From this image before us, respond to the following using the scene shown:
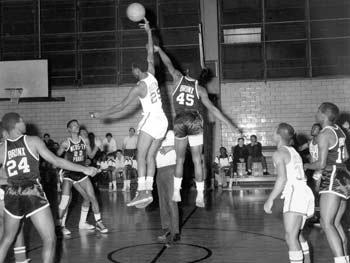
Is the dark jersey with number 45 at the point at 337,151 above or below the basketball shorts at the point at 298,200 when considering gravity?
above

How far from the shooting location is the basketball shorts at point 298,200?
18.9ft

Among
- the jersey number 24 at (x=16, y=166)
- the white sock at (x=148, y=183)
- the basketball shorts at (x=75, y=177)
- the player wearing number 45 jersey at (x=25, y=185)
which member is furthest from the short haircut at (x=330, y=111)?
the basketball shorts at (x=75, y=177)

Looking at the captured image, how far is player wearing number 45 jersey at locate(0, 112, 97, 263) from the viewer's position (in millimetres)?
5660

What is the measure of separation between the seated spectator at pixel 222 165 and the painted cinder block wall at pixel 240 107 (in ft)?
4.82

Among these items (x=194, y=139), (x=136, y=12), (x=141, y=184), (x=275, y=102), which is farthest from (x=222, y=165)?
(x=136, y=12)

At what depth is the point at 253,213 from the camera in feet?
37.8

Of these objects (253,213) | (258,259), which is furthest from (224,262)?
(253,213)

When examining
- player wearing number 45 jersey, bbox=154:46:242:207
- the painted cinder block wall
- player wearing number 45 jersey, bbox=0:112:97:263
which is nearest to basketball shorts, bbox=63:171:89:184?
player wearing number 45 jersey, bbox=154:46:242:207

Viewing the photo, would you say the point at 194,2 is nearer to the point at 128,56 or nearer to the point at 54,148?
the point at 128,56

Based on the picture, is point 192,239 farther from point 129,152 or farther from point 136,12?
point 129,152

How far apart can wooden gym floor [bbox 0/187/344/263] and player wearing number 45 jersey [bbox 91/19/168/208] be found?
1223 mm

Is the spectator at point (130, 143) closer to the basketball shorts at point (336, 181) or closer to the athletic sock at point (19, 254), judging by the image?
the athletic sock at point (19, 254)

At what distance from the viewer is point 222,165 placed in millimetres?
16750

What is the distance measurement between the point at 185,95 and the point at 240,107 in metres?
11.6
